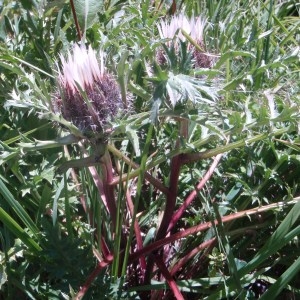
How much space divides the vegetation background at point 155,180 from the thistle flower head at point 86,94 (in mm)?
25

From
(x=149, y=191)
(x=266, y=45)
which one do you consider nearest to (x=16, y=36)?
(x=149, y=191)

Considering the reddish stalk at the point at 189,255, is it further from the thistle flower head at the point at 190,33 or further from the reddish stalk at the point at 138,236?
the thistle flower head at the point at 190,33

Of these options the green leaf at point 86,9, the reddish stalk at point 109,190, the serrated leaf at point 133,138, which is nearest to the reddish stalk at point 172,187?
the reddish stalk at point 109,190

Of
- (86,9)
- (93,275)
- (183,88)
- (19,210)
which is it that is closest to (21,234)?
(19,210)

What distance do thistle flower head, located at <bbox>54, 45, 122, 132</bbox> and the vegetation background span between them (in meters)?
0.03

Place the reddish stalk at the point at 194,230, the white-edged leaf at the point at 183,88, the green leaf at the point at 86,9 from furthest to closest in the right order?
the green leaf at the point at 86,9
the reddish stalk at the point at 194,230
the white-edged leaf at the point at 183,88

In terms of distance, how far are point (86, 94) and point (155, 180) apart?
277 mm

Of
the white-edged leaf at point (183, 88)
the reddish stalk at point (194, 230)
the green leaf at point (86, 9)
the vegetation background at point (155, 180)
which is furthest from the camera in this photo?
the green leaf at point (86, 9)

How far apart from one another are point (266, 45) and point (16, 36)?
69cm

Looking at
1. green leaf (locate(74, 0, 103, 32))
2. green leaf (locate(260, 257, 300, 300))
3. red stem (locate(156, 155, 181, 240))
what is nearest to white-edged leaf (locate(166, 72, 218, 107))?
red stem (locate(156, 155, 181, 240))

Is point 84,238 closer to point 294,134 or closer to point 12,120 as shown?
point 12,120

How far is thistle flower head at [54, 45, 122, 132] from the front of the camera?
1.21m

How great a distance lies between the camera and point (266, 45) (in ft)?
5.80

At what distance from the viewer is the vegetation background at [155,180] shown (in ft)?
4.12
